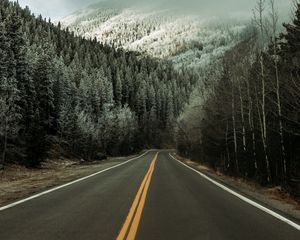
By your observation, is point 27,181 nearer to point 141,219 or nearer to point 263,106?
point 263,106

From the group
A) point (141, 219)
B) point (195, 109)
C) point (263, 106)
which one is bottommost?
point (141, 219)

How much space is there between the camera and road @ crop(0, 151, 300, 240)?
6832mm

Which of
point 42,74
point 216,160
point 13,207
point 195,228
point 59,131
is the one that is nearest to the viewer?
point 195,228

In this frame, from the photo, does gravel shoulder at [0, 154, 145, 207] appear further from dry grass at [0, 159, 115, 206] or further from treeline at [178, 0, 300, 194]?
treeline at [178, 0, 300, 194]

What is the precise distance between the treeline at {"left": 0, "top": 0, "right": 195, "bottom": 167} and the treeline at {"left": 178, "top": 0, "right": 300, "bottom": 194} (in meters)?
17.6

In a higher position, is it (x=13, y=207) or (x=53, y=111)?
(x=53, y=111)

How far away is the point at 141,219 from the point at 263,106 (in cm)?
1156

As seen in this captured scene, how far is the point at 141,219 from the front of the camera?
834 cm

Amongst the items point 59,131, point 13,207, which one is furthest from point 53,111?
point 13,207

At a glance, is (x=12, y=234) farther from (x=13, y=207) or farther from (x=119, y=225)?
(x=13, y=207)

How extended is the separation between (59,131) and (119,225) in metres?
57.8

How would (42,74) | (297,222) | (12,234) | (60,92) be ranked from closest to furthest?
1. (12,234)
2. (297,222)
3. (42,74)
4. (60,92)

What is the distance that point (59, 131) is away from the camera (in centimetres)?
6369

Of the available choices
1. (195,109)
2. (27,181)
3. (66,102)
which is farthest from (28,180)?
(66,102)
